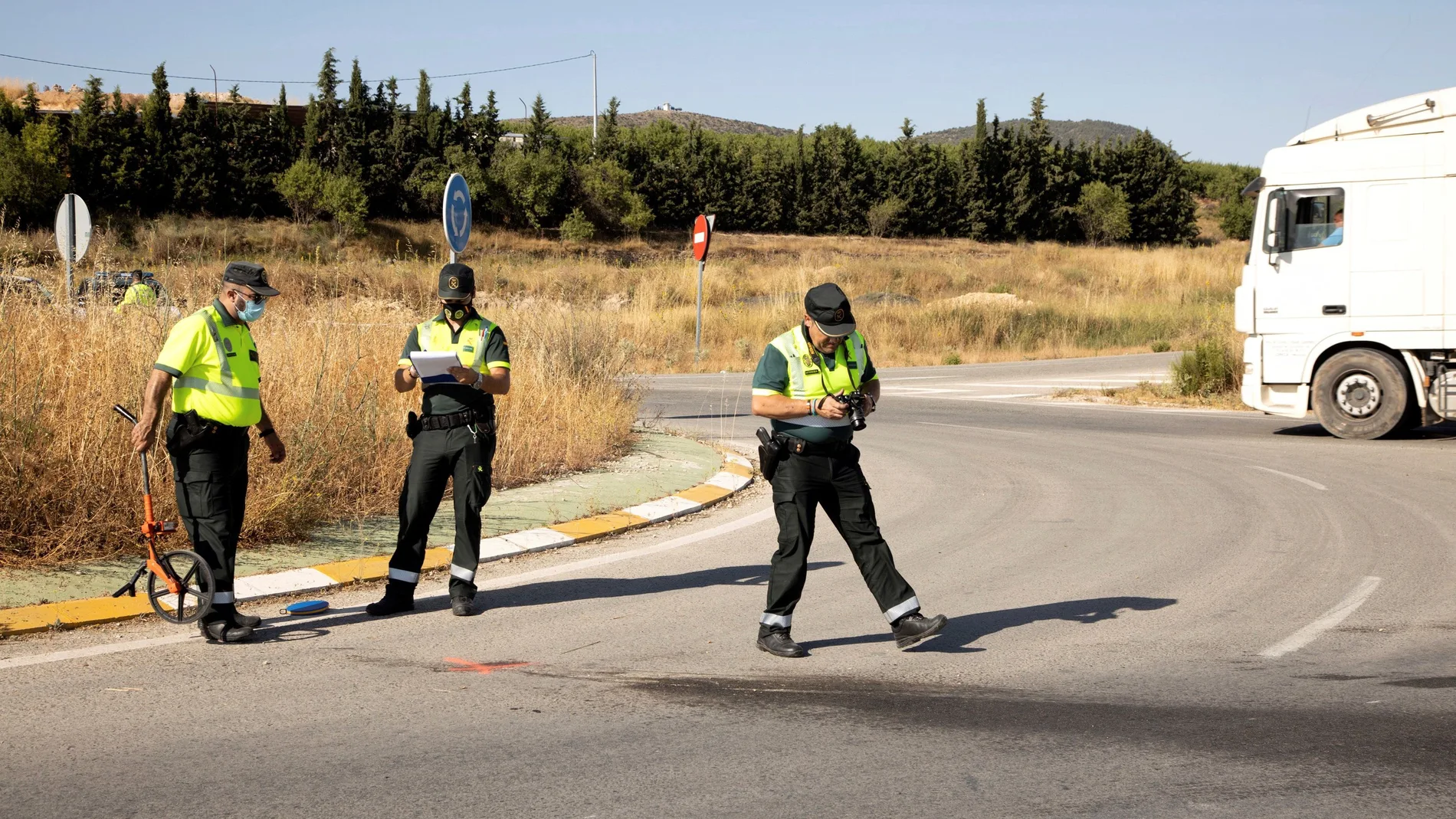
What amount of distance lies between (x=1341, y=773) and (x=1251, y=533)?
5031 millimetres

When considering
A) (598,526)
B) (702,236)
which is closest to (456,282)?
(598,526)

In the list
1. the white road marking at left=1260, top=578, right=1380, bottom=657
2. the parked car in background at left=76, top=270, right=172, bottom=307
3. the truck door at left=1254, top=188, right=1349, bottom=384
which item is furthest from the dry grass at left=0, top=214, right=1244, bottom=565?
the truck door at left=1254, top=188, right=1349, bottom=384

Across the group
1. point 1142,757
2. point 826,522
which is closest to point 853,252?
point 826,522

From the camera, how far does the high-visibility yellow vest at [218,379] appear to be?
19.5 feet

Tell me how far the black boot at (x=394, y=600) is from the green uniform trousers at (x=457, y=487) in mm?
103

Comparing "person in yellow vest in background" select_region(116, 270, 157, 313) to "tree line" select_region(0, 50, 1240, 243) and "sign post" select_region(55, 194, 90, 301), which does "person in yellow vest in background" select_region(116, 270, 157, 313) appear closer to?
"sign post" select_region(55, 194, 90, 301)

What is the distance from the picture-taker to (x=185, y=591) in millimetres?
6016

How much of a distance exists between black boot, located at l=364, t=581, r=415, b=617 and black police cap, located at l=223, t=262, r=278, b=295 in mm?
1570

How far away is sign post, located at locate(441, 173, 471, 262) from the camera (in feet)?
35.3

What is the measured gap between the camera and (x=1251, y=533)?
8922mm

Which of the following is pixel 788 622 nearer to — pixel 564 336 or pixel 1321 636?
pixel 1321 636

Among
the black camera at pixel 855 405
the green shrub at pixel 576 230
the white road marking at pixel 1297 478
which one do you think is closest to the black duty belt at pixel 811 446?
the black camera at pixel 855 405

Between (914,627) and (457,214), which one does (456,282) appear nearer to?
(914,627)

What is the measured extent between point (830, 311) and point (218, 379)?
2822 millimetres
